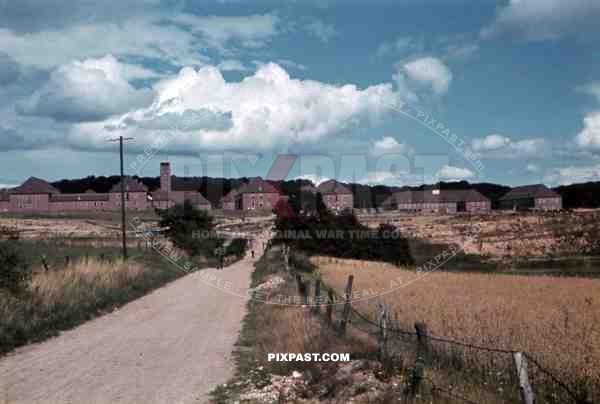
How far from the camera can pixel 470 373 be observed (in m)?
8.20

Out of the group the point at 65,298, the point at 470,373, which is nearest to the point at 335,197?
the point at 65,298

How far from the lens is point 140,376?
905 centimetres

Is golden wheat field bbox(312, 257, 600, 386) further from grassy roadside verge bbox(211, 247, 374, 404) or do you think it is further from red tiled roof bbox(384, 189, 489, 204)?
red tiled roof bbox(384, 189, 489, 204)

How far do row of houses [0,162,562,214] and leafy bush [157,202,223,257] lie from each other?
1.37m

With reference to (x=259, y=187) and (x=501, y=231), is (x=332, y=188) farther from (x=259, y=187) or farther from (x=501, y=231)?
(x=501, y=231)

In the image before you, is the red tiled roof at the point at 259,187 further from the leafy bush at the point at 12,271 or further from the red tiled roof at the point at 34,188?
the red tiled roof at the point at 34,188

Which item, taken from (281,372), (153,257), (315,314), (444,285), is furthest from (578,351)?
(153,257)

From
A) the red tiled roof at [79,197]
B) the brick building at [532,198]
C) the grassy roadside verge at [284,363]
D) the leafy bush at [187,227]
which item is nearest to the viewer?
the grassy roadside verge at [284,363]

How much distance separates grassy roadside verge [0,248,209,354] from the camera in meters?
11.7

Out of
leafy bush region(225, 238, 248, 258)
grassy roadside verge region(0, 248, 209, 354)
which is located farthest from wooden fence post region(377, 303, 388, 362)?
leafy bush region(225, 238, 248, 258)

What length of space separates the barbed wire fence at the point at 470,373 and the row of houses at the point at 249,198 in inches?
1298

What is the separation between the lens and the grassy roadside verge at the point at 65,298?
11695 mm

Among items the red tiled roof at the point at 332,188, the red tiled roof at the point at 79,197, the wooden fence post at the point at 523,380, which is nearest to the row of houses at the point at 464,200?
the red tiled roof at the point at 332,188

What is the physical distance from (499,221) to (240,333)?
185ft
